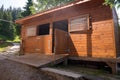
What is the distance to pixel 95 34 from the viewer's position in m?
5.91

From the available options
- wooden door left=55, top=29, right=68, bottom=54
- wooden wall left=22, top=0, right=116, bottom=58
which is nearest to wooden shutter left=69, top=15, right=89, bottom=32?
wooden wall left=22, top=0, right=116, bottom=58

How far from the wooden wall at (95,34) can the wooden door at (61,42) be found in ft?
0.93

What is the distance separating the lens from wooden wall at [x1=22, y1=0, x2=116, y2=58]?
5473mm

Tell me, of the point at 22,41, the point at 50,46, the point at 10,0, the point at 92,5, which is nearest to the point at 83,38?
the point at 92,5

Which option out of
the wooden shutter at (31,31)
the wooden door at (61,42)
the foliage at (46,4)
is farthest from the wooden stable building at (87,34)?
the foliage at (46,4)

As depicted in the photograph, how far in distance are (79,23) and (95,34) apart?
1019 mm

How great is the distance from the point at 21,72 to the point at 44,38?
149 inches

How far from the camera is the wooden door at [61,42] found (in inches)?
248

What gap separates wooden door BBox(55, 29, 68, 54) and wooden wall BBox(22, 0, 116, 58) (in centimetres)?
28

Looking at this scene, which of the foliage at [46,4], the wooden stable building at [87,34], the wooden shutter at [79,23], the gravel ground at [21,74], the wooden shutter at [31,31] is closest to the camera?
the gravel ground at [21,74]

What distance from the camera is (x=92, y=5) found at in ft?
20.1

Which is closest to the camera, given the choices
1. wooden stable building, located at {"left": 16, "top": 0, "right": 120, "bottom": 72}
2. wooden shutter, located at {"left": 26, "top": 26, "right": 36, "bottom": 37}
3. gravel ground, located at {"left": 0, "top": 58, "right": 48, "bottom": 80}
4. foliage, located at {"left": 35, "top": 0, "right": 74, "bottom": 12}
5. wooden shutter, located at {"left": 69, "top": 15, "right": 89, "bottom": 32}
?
gravel ground, located at {"left": 0, "top": 58, "right": 48, "bottom": 80}

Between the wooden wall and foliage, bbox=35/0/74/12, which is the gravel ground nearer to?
the wooden wall

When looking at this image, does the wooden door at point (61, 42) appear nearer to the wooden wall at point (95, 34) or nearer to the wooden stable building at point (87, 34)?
the wooden stable building at point (87, 34)
